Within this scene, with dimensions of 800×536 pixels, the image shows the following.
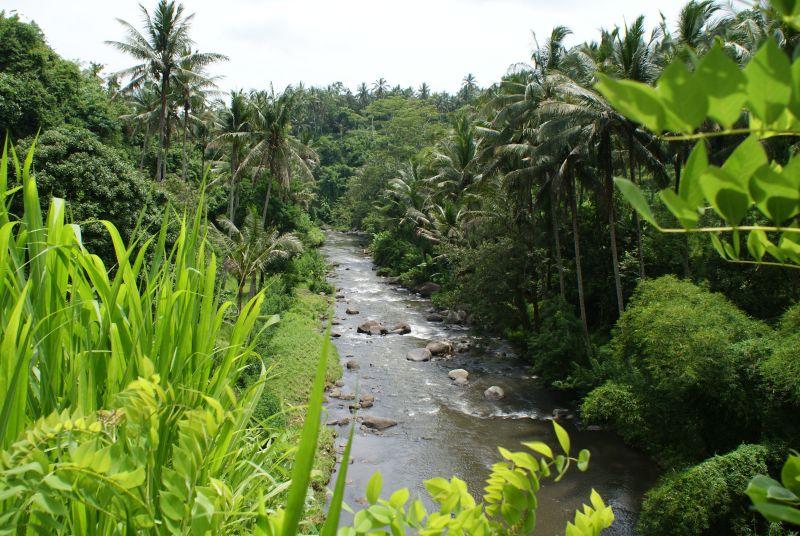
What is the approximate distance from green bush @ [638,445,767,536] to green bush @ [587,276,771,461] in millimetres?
1056

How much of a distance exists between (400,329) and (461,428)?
7163mm

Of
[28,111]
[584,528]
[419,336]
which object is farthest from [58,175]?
[584,528]

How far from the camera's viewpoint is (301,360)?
14461 millimetres

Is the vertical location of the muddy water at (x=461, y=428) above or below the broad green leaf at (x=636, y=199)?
below

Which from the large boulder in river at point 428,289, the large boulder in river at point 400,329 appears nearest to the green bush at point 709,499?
the large boulder in river at point 400,329

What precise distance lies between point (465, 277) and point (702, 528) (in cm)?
1179

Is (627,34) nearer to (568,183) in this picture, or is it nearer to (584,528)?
(568,183)

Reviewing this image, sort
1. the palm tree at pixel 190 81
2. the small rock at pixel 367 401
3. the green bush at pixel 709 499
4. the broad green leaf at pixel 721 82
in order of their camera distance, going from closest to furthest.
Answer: the broad green leaf at pixel 721 82 → the green bush at pixel 709 499 → the small rock at pixel 367 401 → the palm tree at pixel 190 81

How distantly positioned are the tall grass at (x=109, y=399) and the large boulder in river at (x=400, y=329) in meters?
16.7

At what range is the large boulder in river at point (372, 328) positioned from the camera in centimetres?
1850

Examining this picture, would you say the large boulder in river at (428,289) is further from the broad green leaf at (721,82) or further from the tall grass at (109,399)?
the broad green leaf at (721,82)

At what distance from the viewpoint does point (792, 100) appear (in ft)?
1.71

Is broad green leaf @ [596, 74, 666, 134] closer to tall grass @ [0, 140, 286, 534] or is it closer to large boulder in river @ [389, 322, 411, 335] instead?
tall grass @ [0, 140, 286, 534]

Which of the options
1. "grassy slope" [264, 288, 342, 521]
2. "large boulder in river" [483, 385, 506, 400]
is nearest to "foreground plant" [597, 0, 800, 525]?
"grassy slope" [264, 288, 342, 521]
